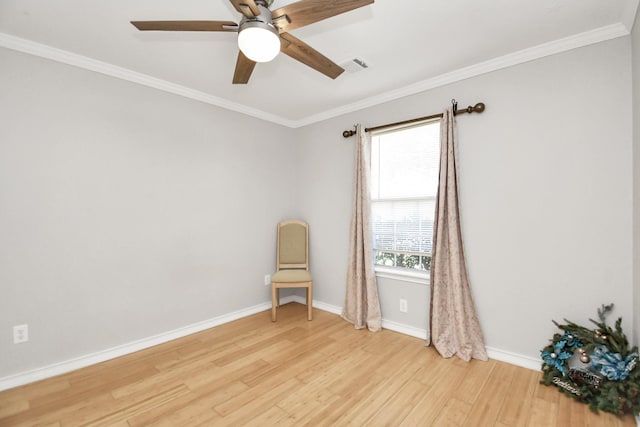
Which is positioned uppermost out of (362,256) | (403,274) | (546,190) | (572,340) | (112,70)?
(112,70)

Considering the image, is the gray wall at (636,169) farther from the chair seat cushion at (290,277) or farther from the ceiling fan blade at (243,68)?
the chair seat cushion at (290,277)

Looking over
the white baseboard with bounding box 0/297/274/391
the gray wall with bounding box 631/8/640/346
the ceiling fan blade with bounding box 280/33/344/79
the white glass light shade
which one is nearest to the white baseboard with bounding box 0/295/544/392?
the white baseboard with bounding box 0/297/274/391

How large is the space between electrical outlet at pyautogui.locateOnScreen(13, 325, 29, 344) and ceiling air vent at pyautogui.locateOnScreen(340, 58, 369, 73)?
10.6ft

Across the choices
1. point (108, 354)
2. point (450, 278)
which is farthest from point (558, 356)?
point (108, 354)

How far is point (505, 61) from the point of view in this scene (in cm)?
239

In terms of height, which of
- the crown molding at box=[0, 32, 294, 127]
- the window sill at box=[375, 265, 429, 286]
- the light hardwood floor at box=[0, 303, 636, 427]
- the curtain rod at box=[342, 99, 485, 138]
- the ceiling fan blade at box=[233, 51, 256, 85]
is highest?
the crown molding at box=[0, 32, 294, 127]

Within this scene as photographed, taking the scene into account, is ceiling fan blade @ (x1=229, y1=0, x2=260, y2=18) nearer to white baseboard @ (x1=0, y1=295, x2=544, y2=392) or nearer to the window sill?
A: the window sill

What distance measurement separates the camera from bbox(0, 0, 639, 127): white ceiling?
1.83 m

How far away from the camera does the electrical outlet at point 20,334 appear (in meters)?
2.12

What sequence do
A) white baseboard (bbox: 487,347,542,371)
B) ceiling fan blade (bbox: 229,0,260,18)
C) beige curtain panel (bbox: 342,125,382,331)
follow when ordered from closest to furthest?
ceiling fan blade (bbox: 229,0,260,18) < white baseboard (bbox: 487,347,542,371) < beige curtain panel (bbox: 342,125,382,331)

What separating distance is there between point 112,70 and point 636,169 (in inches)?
158

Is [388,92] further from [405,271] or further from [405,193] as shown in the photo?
[405,271]

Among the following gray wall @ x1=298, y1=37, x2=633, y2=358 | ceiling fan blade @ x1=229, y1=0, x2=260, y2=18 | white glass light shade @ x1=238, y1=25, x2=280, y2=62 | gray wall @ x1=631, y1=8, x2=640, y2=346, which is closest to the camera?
ceiling fan blade @ x1=229, y1=0, x2=260, y2=18

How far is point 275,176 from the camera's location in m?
3.88
